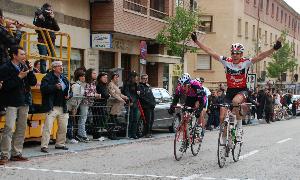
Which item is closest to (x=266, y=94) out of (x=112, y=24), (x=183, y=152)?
(x=112, y=24)

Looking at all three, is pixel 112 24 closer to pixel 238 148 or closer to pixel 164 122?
pixel 164 122

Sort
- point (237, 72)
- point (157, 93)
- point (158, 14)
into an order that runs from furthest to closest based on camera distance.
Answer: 1. point (158, 14)
2. point (157, 93)
3. point (237, 72)

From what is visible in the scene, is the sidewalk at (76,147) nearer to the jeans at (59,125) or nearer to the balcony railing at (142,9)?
the jeans at (59,125)

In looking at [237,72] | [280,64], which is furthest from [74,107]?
[280,64]

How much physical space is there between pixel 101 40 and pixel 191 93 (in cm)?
1263

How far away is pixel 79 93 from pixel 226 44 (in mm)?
34481

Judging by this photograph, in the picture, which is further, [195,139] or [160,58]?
[160,58]

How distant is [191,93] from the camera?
12.2m

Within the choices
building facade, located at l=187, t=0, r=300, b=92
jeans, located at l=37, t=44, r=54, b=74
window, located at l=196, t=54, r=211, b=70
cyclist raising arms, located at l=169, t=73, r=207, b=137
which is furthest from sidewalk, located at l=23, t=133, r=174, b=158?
window, located at l=196, t=54, r=211, b=70

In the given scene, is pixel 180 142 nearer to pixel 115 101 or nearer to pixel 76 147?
pixel 76 147

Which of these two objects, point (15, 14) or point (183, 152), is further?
point (15, 14)

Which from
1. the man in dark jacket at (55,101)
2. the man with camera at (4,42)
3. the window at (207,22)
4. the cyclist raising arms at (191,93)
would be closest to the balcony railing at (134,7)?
the man in dark jacket at (55,101)

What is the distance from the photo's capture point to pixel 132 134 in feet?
54.4

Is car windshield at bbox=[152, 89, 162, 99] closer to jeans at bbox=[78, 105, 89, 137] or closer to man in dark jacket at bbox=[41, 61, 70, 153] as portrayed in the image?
jeans at bbox=[78, 105, 89, 137]
